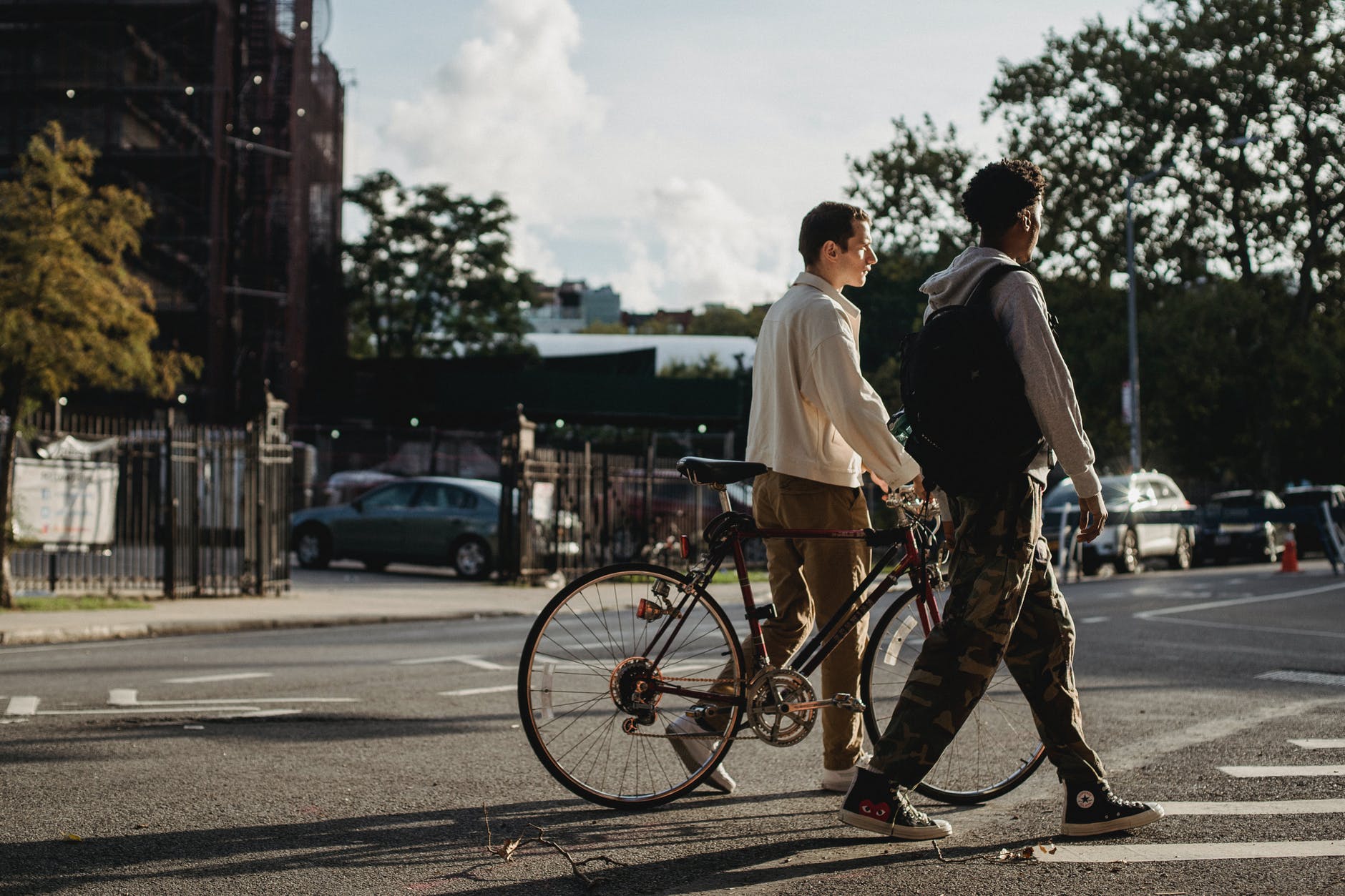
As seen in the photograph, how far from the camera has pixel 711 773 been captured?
15.5ft

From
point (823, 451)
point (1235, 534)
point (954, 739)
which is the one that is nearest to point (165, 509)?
point (823, 451)

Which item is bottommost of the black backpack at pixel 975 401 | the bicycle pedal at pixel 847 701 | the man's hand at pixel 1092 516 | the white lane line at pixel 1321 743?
the white lane line at pixel 1321 743

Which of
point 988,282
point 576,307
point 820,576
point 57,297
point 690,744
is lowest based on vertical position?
point 690,744

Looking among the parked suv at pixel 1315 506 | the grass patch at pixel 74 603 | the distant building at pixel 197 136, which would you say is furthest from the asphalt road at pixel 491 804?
the distant building at pixel 197 136

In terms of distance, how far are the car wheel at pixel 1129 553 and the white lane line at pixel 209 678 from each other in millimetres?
16958

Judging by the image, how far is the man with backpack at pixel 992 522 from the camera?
4055 millimetres

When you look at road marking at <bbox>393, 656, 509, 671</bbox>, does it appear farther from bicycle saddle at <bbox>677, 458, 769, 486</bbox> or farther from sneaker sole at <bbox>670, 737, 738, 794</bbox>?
bicycle saddle at <bbox>677, 458, 769, 486</bbox>

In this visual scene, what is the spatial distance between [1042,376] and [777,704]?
4.39ft

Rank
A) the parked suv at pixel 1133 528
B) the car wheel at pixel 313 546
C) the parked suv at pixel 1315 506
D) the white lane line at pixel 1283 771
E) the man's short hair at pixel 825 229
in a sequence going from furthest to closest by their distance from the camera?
the parked suv at pixel 1133 528 → the parked suv at pixel 1315 506 → the car wheel at pixel 313 546 → the white lane line at pixel 1283 771 → the man's short hair at pixel 825 229

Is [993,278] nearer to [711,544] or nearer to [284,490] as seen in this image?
[711,544]

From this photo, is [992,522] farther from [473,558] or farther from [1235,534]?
[1235,534]

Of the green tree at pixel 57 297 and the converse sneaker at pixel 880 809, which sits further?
the green tree at pixel 57 297

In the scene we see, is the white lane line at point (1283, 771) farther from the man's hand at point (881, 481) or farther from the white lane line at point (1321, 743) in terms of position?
the man's hand at point (881, 481)

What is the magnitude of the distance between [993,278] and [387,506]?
16984mm
